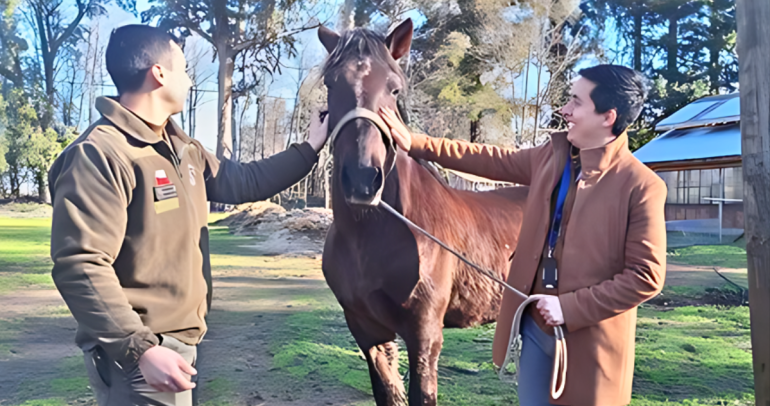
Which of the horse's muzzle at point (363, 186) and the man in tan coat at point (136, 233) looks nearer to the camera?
the man in tan coat at point (136, 233)

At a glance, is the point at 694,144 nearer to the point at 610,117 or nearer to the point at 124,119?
the point at 610,117

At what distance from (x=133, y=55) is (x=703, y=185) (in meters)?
3.50

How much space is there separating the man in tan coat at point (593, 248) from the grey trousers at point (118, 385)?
48.6 inches

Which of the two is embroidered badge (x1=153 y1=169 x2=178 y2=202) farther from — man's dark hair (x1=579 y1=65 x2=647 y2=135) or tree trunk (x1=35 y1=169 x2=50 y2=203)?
tree trunk (x1=35 y1=169 x2=50 y2=203)

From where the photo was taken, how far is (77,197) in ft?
4.53

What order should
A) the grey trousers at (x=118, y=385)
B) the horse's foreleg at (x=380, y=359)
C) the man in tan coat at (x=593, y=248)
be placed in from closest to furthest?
the grey trousers at (x=118, y=385) < the man in tan coat at (x=593, y=248) < the horse's foreleg at (x=380, y=359)

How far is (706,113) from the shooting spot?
129 inches

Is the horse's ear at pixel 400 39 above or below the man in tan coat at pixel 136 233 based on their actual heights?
above

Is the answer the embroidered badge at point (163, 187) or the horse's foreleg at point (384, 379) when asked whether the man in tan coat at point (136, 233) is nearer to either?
the embroidered badge at point (163, 187)

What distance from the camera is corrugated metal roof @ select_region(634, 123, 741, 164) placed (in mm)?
3215

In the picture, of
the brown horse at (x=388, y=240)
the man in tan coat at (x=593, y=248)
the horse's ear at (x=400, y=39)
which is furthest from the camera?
the horse's ear at (x=400, y=39)

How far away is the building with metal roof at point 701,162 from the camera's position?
324 centimetres

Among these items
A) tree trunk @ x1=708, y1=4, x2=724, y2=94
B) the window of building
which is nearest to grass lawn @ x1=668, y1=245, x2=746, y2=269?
the window of building

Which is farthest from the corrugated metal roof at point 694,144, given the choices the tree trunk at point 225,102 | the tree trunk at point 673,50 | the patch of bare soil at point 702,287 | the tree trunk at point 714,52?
the tree trunk at point 225,102
